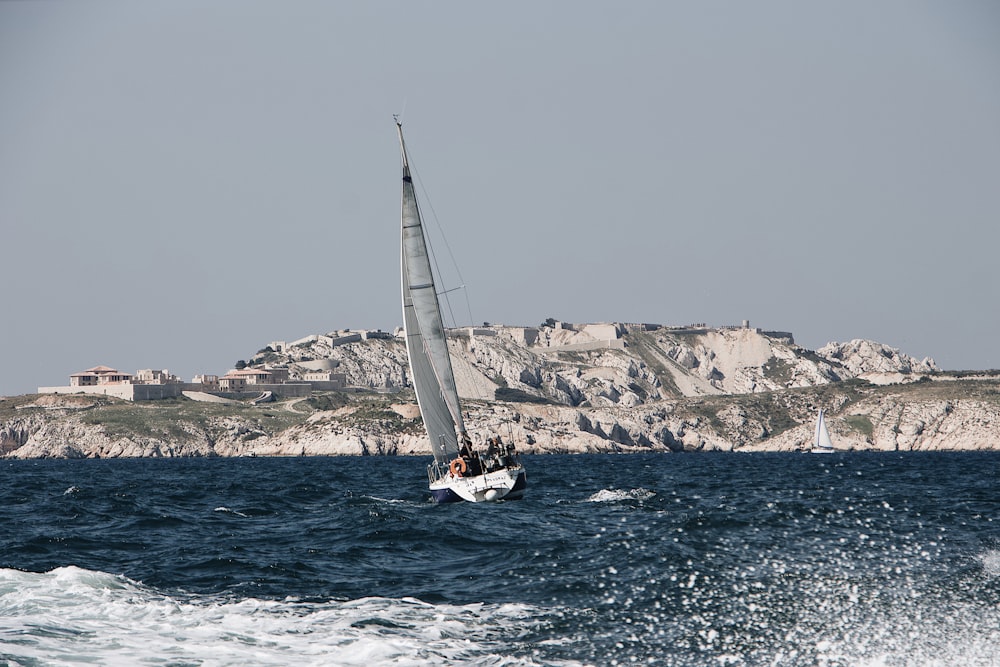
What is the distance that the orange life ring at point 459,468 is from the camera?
5116cm

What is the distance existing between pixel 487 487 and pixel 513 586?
2397 cm

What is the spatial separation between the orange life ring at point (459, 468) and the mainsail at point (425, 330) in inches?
91.1

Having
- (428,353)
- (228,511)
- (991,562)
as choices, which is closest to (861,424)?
(428,353)

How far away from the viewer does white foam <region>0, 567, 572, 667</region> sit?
1959cm

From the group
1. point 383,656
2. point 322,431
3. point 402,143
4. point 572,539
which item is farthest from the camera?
point 322,431

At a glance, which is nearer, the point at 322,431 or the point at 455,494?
the point at 455,494

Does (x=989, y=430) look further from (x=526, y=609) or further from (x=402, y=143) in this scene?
(x=526, y=609)

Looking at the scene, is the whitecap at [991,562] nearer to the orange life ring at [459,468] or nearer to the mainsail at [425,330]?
the orange life ring at [459,468]

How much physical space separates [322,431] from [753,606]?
6329 inches

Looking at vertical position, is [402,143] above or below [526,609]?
above

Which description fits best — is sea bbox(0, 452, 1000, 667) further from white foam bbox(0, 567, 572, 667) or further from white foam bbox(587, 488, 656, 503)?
white foam bbox(587, 488, 656, 503)

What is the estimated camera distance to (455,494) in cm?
5088

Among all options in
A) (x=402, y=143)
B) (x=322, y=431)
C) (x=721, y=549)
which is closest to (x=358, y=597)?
(x=721, y=549)

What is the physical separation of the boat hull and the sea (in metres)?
4.37
